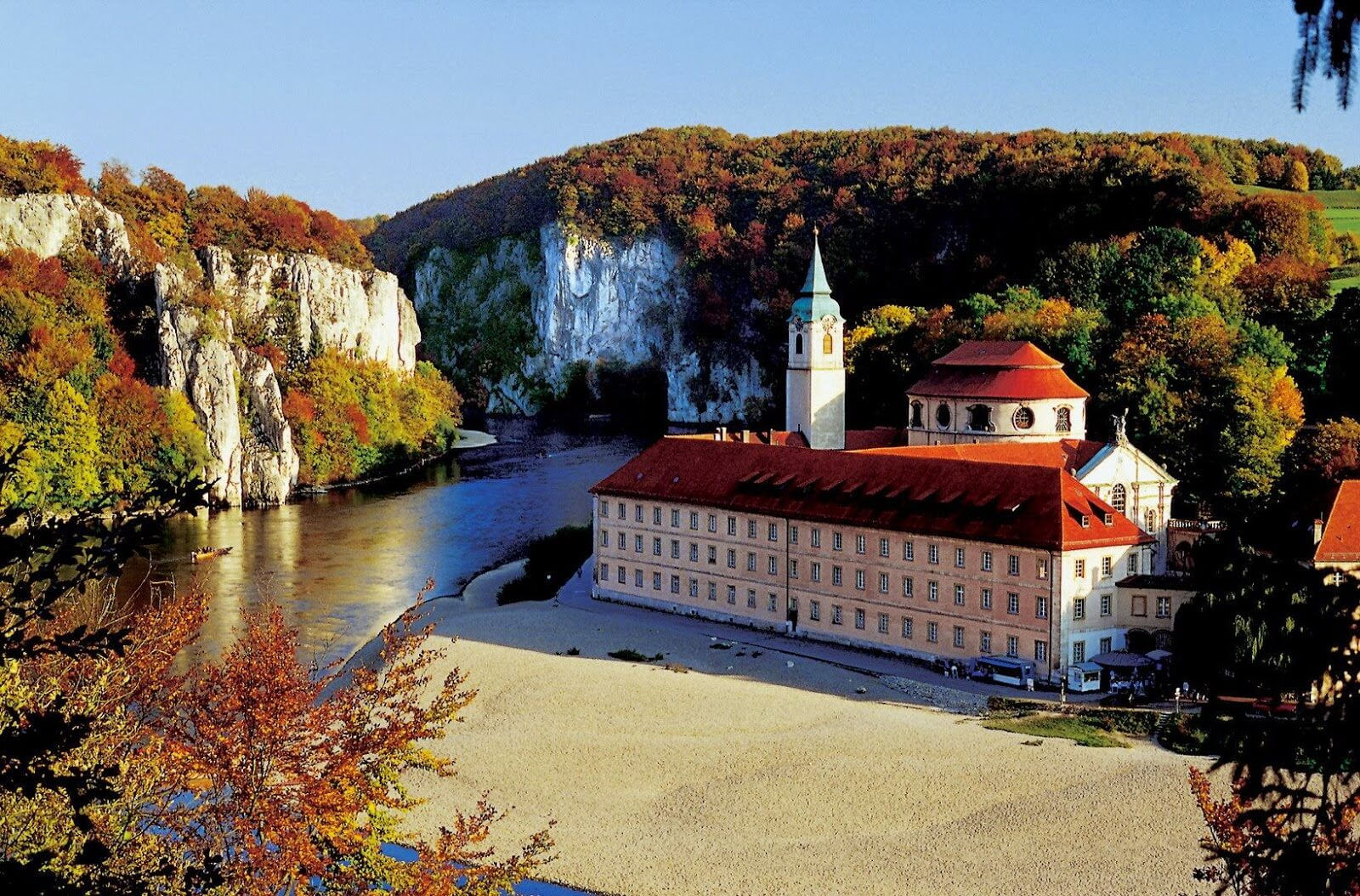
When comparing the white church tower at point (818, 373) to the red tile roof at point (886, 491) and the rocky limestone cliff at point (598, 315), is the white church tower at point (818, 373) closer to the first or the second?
the red tile roof at point (886, 491)

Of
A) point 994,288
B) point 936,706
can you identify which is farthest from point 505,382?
point 936,706

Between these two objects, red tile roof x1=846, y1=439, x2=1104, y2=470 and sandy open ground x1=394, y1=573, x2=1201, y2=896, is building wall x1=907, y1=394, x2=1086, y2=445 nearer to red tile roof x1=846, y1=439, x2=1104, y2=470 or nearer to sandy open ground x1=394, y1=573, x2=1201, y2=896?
red tile roof x1=846, y1=439, x2=1104, y2=470

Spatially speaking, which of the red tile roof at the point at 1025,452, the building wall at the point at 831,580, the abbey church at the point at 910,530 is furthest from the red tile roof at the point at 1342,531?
the red tile roof at the point at 1025,452

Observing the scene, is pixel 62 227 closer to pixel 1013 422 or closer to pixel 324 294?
pixel 324 294

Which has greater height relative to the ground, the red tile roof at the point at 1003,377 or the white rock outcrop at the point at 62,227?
the white rock outcrop at the point at 62,227

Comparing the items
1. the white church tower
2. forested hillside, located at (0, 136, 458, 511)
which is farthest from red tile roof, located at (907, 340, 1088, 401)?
forested hillside, located at (0, 136, 458, 511)
